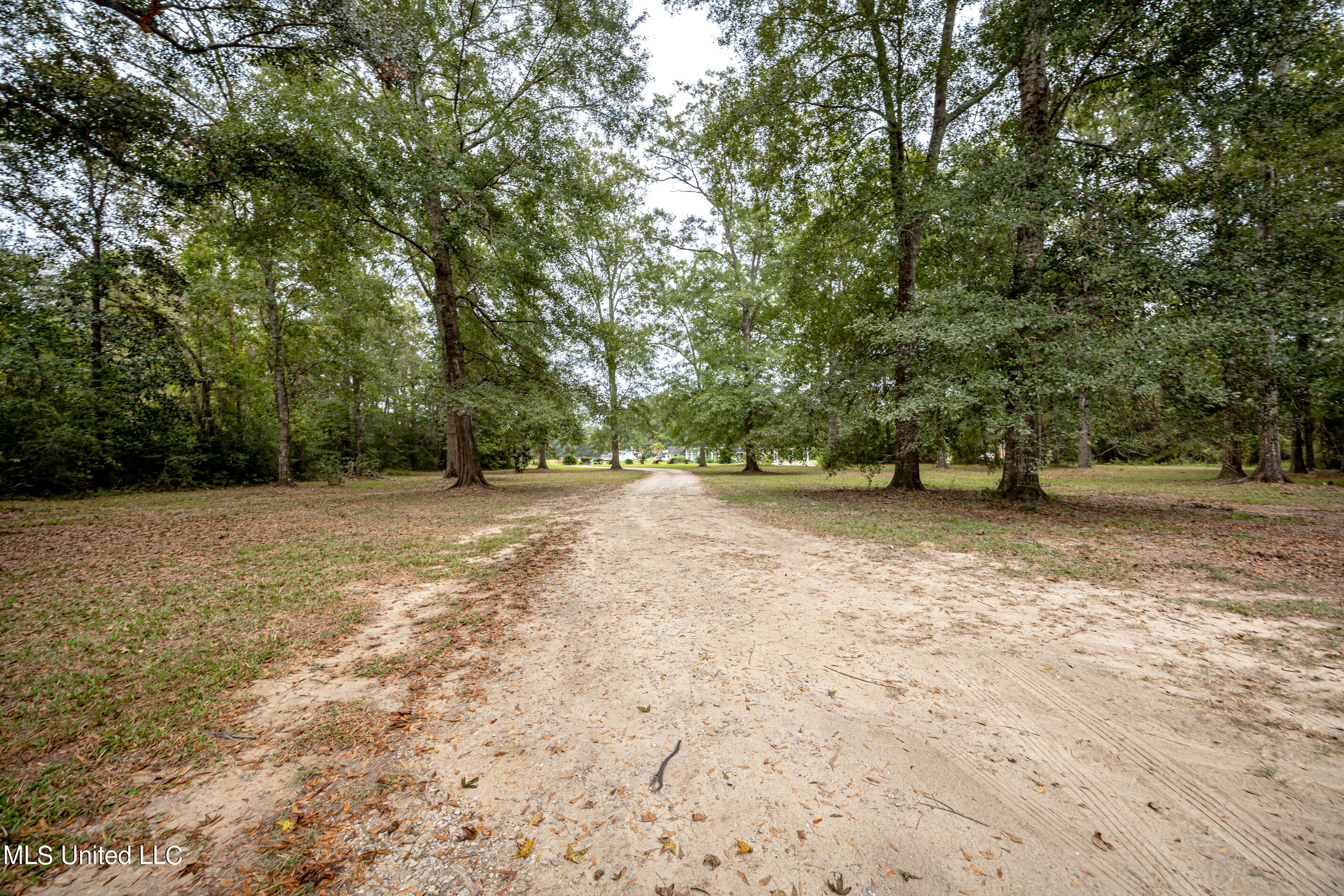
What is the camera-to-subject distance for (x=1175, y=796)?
213 cm

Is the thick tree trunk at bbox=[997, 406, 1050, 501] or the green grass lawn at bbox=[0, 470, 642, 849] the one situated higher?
the thick tree trunk at bbox=[997, 406, 1050, 501]

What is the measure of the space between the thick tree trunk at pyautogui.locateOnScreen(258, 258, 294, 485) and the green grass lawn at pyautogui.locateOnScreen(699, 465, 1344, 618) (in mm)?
17419

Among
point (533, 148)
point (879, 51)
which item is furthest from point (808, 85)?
point (533, 148)

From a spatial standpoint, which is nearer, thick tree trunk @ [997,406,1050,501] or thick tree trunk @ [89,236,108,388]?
thick tree trunk @ [89,236,108,388]

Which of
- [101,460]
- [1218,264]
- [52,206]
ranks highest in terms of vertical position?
[52,206]

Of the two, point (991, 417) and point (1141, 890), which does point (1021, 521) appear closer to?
point (991, 417)

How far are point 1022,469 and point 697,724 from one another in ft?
38.0

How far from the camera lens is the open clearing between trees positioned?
6.14 ft

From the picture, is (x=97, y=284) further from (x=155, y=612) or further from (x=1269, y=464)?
(x=1269, y=464)

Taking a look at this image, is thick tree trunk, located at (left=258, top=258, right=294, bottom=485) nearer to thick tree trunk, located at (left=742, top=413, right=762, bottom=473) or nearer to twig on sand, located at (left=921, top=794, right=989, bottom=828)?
thick tree trunk, located at (left=742, top=413, right=762, bottom=473)

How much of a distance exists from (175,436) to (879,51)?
82.7 ft

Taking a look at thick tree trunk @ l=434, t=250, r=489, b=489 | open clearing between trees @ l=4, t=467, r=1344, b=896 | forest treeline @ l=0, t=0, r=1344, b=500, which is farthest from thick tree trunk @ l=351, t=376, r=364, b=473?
open clearing between trees @ l=4, t=467, r=1344, b=896

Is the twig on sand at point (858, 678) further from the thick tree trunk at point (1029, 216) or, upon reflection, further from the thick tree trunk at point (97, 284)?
the thick tree trunk at point (97, 284)

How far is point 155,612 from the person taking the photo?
14.7ft
